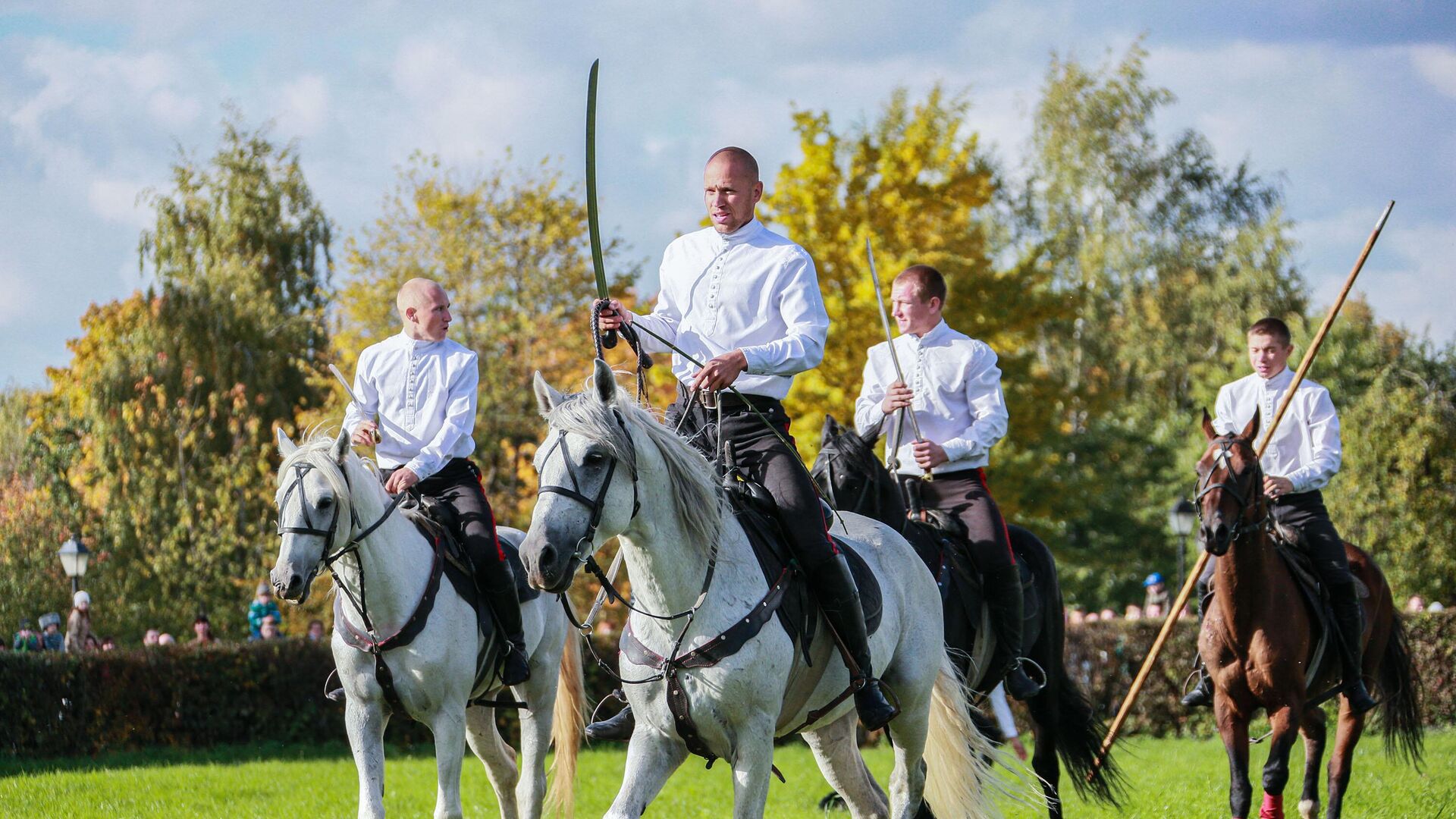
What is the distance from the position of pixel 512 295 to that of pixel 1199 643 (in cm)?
2229

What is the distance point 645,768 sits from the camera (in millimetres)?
4922

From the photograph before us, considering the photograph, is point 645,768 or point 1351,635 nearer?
point 645,768

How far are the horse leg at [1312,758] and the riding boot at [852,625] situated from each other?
200 inches

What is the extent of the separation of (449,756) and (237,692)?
37.0 feet

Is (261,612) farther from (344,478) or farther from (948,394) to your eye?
(948,394)

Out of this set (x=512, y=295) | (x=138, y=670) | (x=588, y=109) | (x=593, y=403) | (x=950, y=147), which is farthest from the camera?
(x=512, y=295)

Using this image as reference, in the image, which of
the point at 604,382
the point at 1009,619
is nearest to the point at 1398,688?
the point at 1009,619

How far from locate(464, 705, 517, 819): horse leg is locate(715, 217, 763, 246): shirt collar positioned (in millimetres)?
3748

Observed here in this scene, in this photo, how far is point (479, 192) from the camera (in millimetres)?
30156

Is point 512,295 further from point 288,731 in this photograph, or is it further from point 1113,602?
point 1113,602

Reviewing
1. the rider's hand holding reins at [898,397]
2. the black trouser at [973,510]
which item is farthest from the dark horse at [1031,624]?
the rider's hand holding reins at [898,397]

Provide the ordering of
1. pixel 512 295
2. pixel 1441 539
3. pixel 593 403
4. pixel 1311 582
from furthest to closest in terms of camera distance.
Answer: pixel 1441 539
pixel 512 295
pixel 1311 582
pixel 593 403

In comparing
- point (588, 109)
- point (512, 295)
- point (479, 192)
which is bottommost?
point (588, 109)

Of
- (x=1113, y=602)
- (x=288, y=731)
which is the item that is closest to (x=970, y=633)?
(x=288, y=731)
